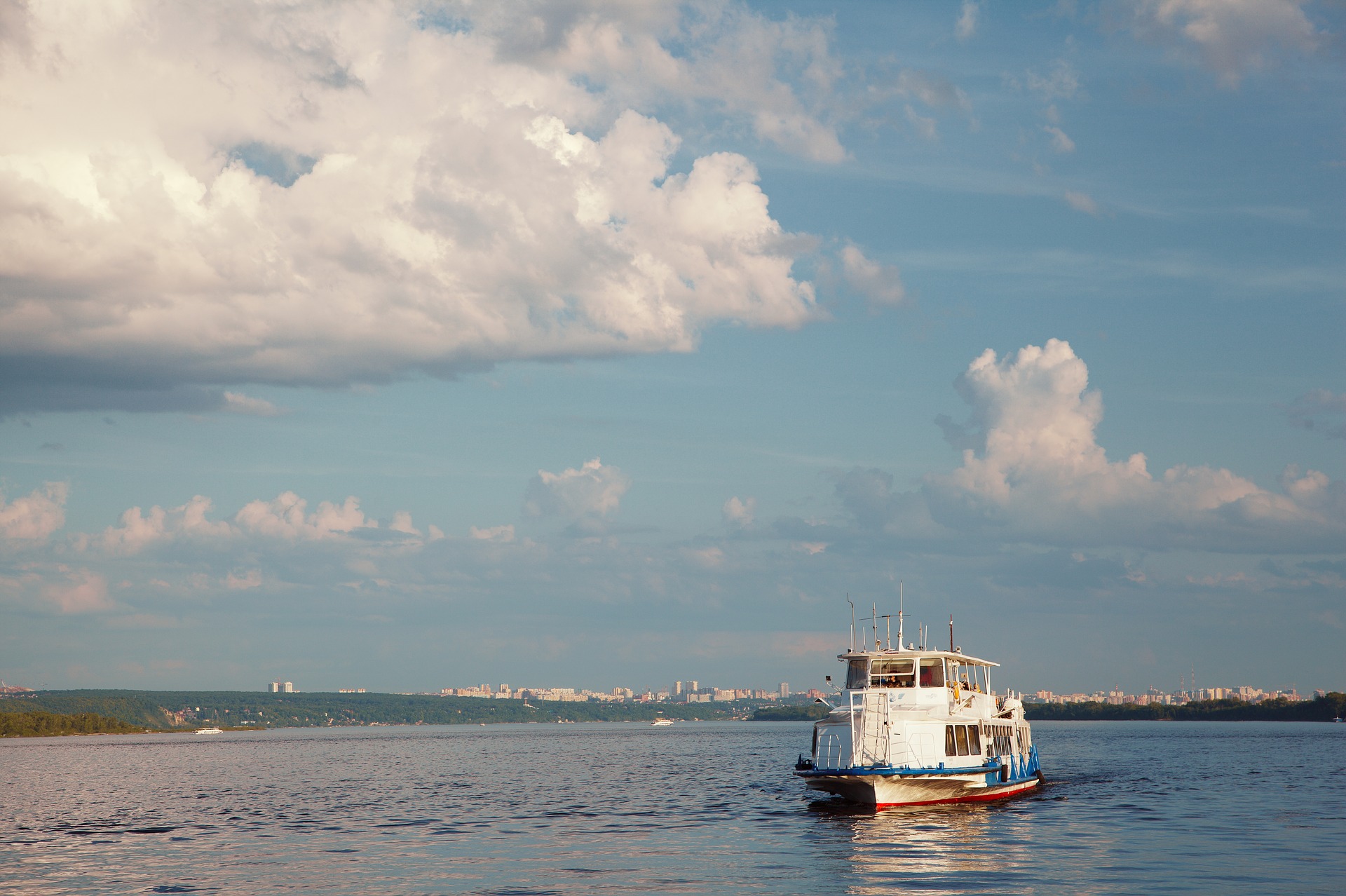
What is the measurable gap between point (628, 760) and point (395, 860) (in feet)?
360

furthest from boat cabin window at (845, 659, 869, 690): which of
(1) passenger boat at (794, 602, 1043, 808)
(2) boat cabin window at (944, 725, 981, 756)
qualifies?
(2) boat cabin window at (944, 725, 981, 756)

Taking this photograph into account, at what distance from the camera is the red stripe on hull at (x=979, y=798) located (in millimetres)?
71750

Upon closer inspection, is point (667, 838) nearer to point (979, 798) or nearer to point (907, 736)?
point (907, 736)

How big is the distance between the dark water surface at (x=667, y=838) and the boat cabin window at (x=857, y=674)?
7.56m

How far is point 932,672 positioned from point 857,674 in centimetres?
461

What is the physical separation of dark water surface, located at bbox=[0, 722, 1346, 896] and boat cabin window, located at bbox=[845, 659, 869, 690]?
7.56m

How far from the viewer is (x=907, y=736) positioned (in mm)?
70812

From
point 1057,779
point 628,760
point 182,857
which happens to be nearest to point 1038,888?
point 182,857

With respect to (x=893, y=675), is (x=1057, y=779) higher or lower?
lower

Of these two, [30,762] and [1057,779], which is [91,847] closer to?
[1057,779]

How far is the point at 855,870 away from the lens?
51.5 meters

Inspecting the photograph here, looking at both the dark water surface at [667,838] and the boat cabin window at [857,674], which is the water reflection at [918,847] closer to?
the dark water surface at [667,838]

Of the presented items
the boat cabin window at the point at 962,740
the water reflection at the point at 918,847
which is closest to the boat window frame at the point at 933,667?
the boat cabin window at the point at 962,740

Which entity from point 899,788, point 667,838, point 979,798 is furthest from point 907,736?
point 667,838
